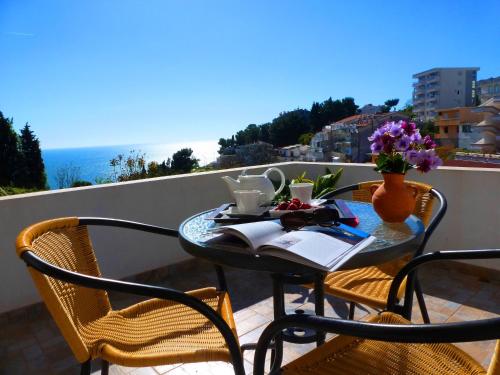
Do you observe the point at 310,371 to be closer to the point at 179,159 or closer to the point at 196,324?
the point at 196,324

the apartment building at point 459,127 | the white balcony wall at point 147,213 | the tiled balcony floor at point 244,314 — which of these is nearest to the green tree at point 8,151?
the white balcony wall at point 147,213

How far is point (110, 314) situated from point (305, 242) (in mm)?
875

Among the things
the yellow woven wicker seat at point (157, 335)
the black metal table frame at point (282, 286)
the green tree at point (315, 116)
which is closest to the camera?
the yellow woven wicker seat at point (157, 335)

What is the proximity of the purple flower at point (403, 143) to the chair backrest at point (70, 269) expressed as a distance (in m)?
1.28

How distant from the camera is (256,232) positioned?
40.8 inches

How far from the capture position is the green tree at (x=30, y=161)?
508 inches

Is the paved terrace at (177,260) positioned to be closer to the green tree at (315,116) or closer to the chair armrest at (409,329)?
the chair armrest at (409,329)

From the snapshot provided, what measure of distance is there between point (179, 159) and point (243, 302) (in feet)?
16.7

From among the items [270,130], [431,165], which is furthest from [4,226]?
[270,130]

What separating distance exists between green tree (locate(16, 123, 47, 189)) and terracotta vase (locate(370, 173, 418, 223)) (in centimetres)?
1402

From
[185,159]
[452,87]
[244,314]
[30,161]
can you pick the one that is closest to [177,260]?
[244,314]

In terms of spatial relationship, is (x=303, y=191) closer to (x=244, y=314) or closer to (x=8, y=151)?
(x=244, y=314)

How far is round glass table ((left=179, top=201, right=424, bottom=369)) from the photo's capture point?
3.17 feet

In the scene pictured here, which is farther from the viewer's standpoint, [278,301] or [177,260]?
[177,260]
